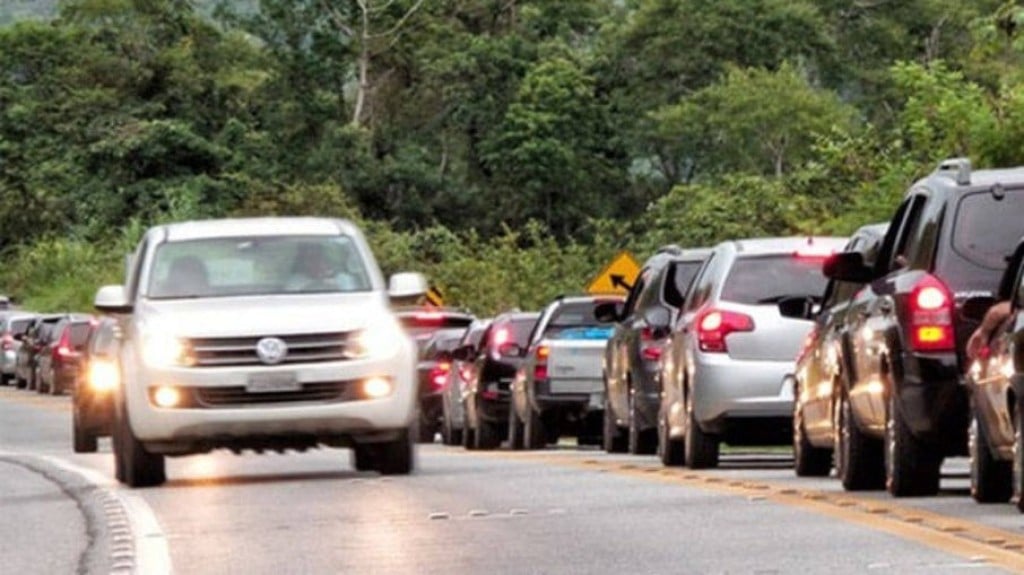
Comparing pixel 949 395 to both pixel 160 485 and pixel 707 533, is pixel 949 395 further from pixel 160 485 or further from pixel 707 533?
pixel 160 485

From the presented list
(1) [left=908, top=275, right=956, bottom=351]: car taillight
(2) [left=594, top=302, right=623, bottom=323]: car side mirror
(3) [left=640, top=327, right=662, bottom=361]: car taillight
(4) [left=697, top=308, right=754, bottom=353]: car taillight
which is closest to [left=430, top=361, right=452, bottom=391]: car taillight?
(2) [left=594, top=302, right=623, bottom=323]: car side mirror

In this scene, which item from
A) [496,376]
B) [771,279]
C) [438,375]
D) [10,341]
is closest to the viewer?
[771,279]

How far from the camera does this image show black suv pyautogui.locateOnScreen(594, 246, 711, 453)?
2731cm

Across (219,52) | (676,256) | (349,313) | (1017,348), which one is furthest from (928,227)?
(219,52)

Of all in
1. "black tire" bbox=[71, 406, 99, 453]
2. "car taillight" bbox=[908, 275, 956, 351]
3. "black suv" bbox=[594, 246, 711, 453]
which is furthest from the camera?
"black tire" bbox=[71, 406, 99, 453]

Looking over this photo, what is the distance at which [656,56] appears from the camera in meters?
91.9

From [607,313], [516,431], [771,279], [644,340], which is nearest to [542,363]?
[516,431]

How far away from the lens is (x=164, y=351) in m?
21.8

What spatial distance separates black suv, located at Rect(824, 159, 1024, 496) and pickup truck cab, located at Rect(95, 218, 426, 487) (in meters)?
5.03

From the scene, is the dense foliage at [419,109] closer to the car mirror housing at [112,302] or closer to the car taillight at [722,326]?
the car taillight at [722,326]

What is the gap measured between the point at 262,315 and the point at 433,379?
2014 centimetres

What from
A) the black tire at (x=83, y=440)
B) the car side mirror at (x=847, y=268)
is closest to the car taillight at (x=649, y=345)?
the black tire at (x=83, y=440)

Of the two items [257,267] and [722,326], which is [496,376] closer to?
[722,326]

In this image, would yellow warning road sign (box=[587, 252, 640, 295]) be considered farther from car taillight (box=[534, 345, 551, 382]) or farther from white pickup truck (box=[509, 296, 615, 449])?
car taillight (box=[534, 345, 551, 382])
